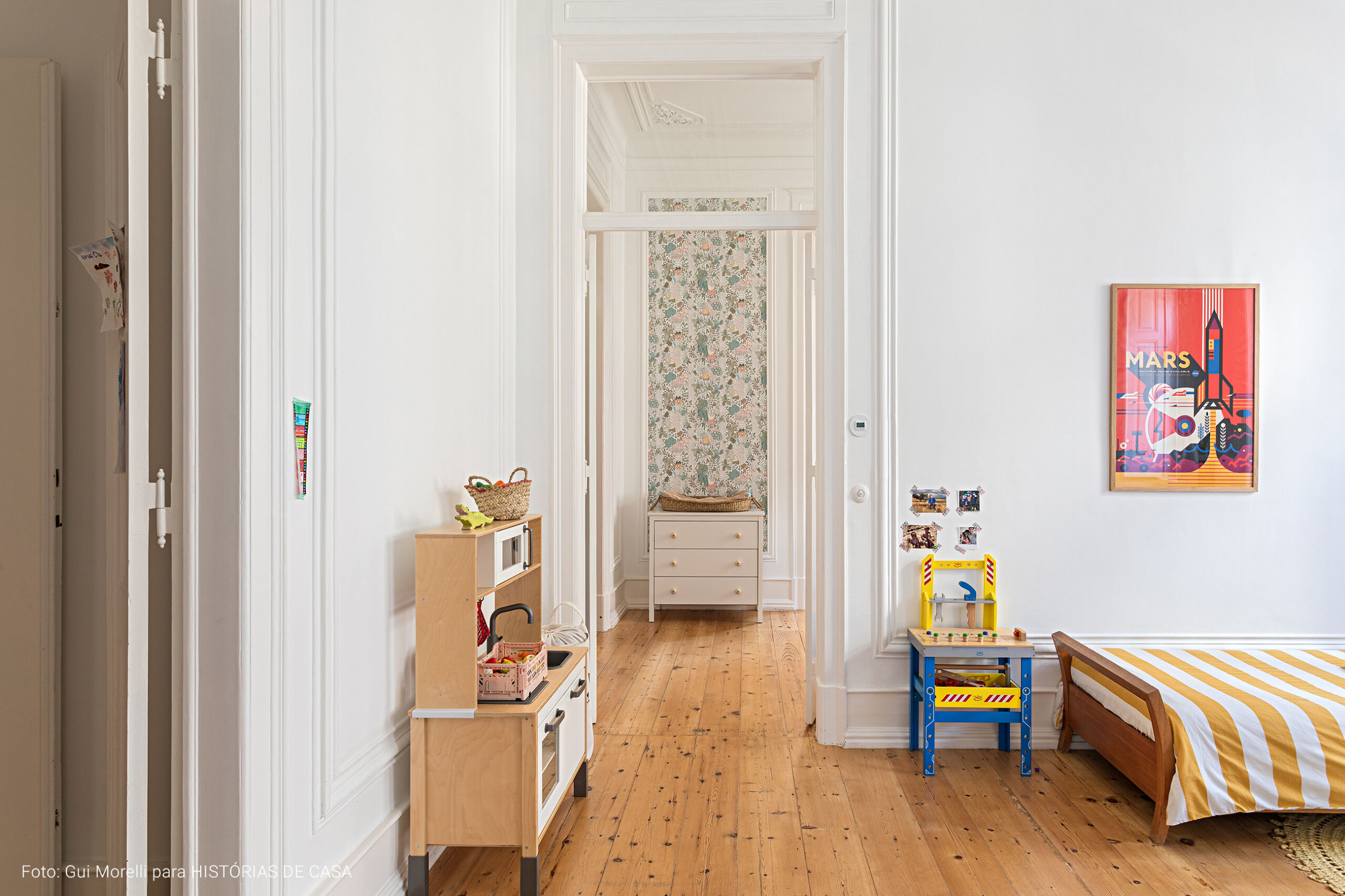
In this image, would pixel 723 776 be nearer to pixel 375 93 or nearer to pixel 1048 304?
pixel 1048 304

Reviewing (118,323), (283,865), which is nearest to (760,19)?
(118,323)

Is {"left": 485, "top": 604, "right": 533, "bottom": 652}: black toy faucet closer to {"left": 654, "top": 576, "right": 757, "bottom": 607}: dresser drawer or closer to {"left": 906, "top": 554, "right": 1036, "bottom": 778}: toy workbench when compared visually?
{"left": 906, "top": 554, "right": 1036, "bottom": 778}: toy workbench

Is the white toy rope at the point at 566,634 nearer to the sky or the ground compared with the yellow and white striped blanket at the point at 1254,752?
nearer to the sky

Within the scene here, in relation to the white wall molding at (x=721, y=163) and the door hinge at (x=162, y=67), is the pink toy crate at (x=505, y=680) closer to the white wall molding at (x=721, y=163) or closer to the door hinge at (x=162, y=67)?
the door hinge at (x=162, y=67)

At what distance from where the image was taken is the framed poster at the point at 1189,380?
10.2 ft

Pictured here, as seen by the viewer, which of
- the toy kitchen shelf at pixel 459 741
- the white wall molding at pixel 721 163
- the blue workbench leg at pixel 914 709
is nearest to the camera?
the toy kitchen shelf at pixel 459 741

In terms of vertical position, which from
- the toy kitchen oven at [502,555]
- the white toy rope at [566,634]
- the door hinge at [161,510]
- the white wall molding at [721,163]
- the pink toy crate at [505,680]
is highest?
the white wall molding at [721,163]

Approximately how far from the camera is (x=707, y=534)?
5.13 metres

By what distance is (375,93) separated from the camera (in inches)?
77.8

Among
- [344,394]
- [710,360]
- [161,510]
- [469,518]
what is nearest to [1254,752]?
[469,518]

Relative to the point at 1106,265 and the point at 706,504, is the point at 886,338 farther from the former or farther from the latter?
the point at 706,504

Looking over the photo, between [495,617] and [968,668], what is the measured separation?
189cm

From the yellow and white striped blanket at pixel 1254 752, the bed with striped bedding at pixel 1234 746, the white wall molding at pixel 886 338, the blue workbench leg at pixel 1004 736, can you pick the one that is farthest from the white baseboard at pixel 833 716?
the yellow and white striped blanket at pixel 1254 752

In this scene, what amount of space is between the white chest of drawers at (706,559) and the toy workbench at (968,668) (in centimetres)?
206
